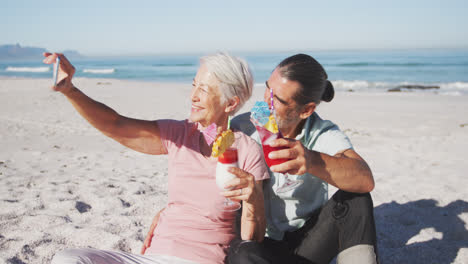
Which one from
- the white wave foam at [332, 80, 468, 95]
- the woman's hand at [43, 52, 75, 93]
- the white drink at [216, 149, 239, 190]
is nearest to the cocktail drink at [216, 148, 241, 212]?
the white drink at [216, 149, 239, 190]

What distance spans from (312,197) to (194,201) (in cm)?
Answer: 81

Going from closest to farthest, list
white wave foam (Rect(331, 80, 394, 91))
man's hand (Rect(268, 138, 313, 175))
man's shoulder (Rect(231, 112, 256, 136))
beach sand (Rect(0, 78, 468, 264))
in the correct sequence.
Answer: man's hand (Rect(268, 138, 313, 175)), man's shoulder (Rect(231, 112, 256, 136)), beach sand (Rect(0, 78, 468, 264)), white wave foam (Rect(331, 80, 394, 91))

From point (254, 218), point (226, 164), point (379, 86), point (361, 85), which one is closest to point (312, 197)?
point (254, 218)

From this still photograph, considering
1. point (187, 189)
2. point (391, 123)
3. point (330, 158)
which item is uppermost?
point (330, 158)

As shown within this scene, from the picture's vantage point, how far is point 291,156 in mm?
1623

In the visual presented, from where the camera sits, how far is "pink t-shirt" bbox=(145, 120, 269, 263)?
2.15 m

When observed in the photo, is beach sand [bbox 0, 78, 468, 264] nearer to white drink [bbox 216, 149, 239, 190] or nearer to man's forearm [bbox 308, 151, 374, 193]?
man's forearm [bbox 308, 151, 374, 193]

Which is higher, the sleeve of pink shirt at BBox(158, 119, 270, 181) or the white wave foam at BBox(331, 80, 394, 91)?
the sleeve of pink shirt at BBox(158, 119, 270, 181)

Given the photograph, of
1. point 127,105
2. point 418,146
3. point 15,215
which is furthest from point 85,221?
point 127,105

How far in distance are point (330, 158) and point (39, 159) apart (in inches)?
205

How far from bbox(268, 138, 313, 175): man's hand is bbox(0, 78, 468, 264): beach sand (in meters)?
1.92

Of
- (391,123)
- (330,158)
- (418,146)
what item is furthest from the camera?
(391,123)

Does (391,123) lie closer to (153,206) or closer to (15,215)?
(153,206)

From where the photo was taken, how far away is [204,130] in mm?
2283
